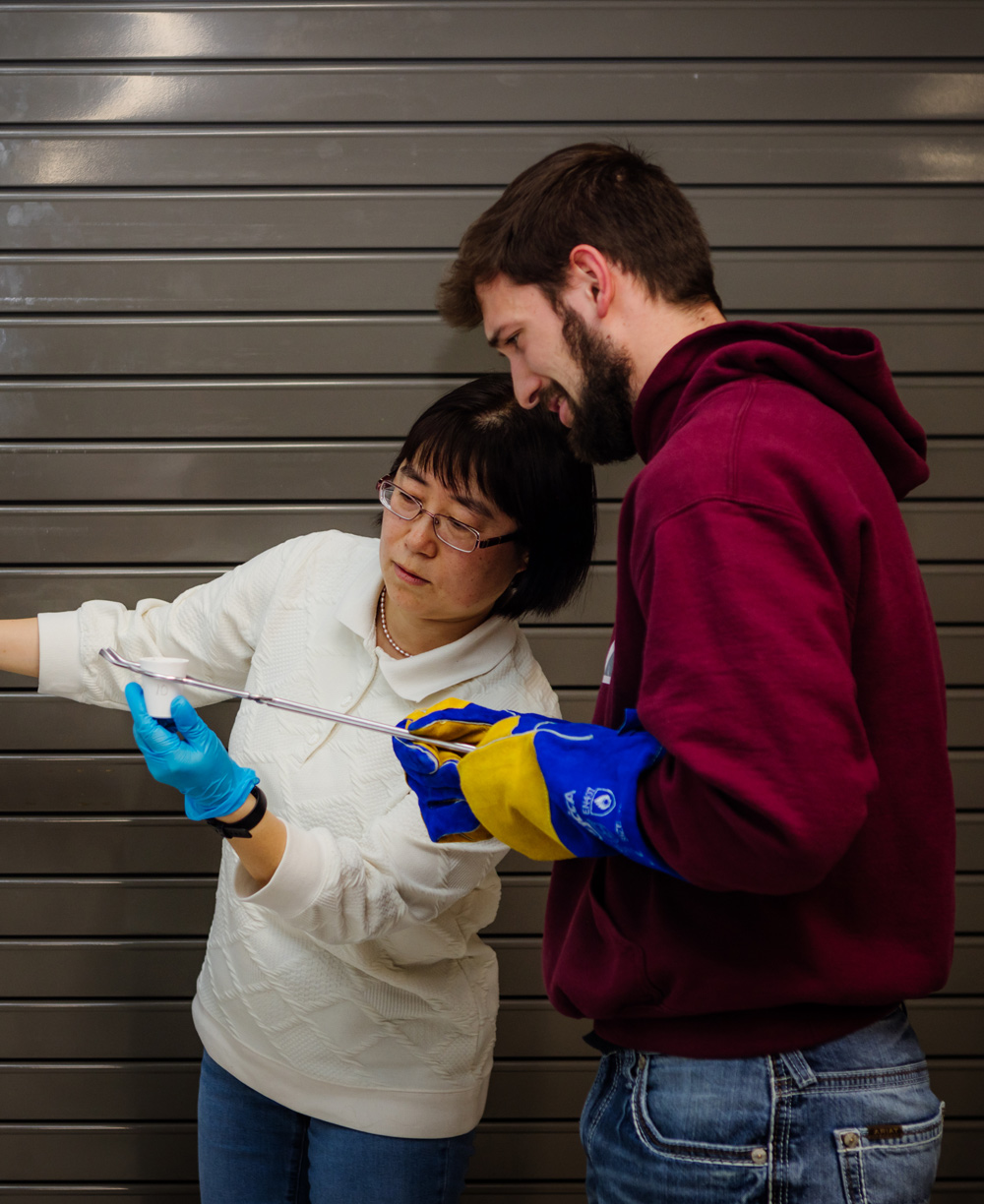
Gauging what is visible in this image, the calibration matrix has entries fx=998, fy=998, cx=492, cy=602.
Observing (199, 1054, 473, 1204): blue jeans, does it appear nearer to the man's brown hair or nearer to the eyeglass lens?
the eyeglass lens

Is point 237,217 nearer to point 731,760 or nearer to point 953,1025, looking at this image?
point 731,760

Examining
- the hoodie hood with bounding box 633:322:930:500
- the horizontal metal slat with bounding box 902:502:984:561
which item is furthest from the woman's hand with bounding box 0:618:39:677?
the horizontal metal slat with bounding box 902:502:984:561

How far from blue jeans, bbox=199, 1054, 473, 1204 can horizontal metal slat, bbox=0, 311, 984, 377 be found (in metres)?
1.55

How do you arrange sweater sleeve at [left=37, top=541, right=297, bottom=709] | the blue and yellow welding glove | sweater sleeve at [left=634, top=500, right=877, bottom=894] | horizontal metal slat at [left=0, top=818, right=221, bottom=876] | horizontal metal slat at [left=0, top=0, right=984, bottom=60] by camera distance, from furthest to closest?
horizontal metal slat at [left=0, top=818, right=221, bottom=876], horizontal metal slat at [left=0, top=0, right=984, bottom=60], sweater sleeve at [left=37, top=541, right=297, bottom=709], the blue and yellow welding glove, sweater sleeve at [left=634, top=500, right=877, bottom=894]

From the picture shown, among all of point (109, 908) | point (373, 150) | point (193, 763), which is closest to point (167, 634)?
point (193, 763)

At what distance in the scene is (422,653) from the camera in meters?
1.77

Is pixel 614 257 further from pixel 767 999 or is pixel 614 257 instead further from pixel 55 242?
pixel 55 242

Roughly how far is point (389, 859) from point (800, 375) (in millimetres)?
967

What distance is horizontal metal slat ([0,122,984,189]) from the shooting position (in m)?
2.39

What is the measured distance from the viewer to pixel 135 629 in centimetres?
194

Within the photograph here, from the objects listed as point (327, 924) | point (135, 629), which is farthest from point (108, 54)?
point (327, 924)

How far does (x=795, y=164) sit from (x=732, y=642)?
1923mm

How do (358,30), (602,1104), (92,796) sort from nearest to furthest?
(602,1104) → (358,30) → (92,796)

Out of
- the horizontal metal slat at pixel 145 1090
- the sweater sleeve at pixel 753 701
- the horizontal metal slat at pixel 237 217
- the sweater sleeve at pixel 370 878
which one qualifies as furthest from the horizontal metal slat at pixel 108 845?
the sweater sleeve at pixel 753 701
